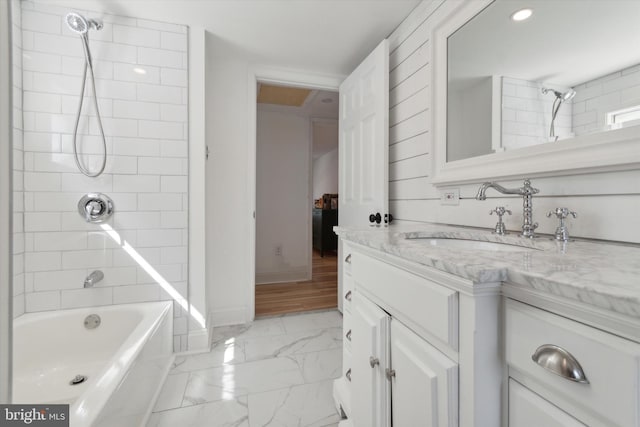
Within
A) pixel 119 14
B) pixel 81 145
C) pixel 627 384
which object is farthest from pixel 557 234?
pixel 119 14

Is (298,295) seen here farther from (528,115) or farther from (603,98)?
(603,98)

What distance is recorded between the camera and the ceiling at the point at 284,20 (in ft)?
5.48

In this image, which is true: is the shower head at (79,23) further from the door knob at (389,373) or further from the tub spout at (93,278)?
the door knob at (389,373)

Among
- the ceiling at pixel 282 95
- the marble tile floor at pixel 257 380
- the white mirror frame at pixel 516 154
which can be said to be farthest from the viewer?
the ceiling at pixel 282 95

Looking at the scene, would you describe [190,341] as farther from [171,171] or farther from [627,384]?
[627,384]

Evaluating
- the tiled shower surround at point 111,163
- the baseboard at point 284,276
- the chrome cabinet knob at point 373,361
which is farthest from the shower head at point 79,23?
the baseboard at point 284,276

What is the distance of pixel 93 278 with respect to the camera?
1695mm

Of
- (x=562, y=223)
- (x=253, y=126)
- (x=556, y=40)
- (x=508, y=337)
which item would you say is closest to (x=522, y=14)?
(x=556, y=40)

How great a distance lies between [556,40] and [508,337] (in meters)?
1.03

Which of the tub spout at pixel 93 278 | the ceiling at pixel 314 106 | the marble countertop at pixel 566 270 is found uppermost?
the ceiling at pixel 314 106

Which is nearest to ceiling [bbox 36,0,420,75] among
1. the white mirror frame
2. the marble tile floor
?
the white mirror frame

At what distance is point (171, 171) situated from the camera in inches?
73.7

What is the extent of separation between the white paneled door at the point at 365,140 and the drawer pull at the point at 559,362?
→ 4.54 ft

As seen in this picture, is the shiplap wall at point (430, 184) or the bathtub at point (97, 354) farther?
the bathtub at point (97, 354)
